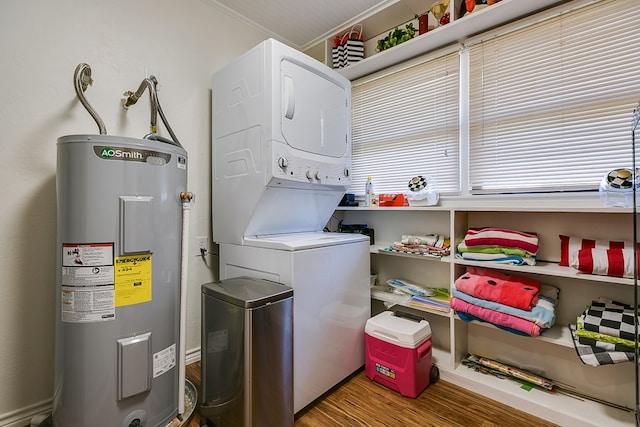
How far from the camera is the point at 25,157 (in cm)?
146

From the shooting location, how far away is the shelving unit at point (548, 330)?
59.4 inches

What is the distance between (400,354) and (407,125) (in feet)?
5.53

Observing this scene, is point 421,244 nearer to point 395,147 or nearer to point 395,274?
point 395,274

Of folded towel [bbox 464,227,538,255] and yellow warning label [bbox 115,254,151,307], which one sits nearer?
yellow warning label [bbox 115,254,151,307]

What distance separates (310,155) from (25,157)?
1466 millimetres

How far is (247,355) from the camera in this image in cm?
128

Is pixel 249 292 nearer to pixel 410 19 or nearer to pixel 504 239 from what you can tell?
pixel 504 239

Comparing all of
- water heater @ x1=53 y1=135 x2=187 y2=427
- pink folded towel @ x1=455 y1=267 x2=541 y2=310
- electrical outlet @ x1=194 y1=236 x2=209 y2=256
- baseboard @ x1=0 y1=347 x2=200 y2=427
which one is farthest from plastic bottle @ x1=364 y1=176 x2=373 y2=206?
baseboard @ x1=0 y1=347 x2=200 y2=427

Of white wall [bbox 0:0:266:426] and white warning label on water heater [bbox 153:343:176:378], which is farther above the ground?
white wall [bbox 0:0:266:426]

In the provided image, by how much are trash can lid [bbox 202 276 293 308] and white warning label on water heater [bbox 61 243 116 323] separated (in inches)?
16.9

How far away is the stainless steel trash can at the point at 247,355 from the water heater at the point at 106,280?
0.26m

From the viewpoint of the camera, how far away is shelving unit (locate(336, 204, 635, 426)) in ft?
4.95

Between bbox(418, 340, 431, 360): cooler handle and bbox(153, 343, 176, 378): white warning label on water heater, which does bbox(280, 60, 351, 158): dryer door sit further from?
bbox(418, 340, 431, 360): cooler handle

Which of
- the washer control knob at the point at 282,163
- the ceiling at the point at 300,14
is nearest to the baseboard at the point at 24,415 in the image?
the washer control knob at the point at 282,163
